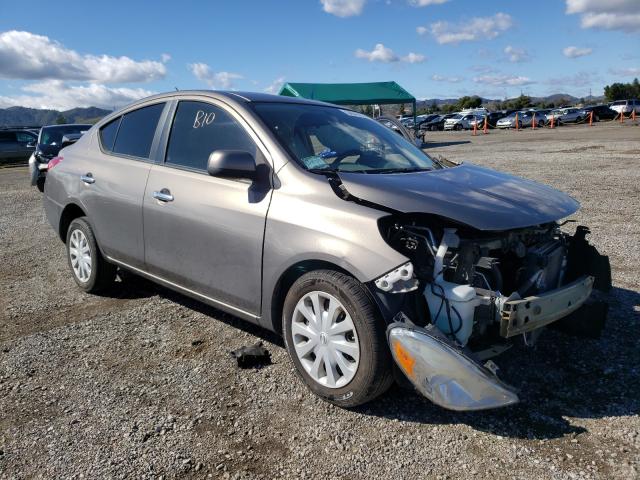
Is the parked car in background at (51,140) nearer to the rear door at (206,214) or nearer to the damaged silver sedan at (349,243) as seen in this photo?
the rear door at (206,214)

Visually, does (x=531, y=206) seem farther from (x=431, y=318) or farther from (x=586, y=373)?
(x=586, y=373)

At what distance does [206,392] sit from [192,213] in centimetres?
120

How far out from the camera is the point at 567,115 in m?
44.3

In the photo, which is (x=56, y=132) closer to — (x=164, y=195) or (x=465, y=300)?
(x=164, y=195)

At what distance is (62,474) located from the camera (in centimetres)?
262

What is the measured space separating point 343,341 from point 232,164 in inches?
48.3

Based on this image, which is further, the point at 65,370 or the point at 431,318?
the point at 65,370

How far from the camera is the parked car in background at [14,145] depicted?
83.3 feet

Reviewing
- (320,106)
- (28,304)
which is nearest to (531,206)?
(320,106)

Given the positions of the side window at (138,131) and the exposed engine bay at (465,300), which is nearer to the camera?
the exposed engine bay at (465,300)

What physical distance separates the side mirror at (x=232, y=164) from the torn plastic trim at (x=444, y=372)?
1301mm

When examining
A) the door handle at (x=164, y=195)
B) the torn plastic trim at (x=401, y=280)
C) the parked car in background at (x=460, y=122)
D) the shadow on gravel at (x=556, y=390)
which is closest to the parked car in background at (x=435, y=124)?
the parked car in background at (x=460, y=122)

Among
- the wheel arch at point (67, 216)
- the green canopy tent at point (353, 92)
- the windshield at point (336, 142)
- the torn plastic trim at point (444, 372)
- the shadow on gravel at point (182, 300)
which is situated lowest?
the shadow on gravel at point (182, 300)

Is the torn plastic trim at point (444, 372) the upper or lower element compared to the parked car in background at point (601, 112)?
lower
